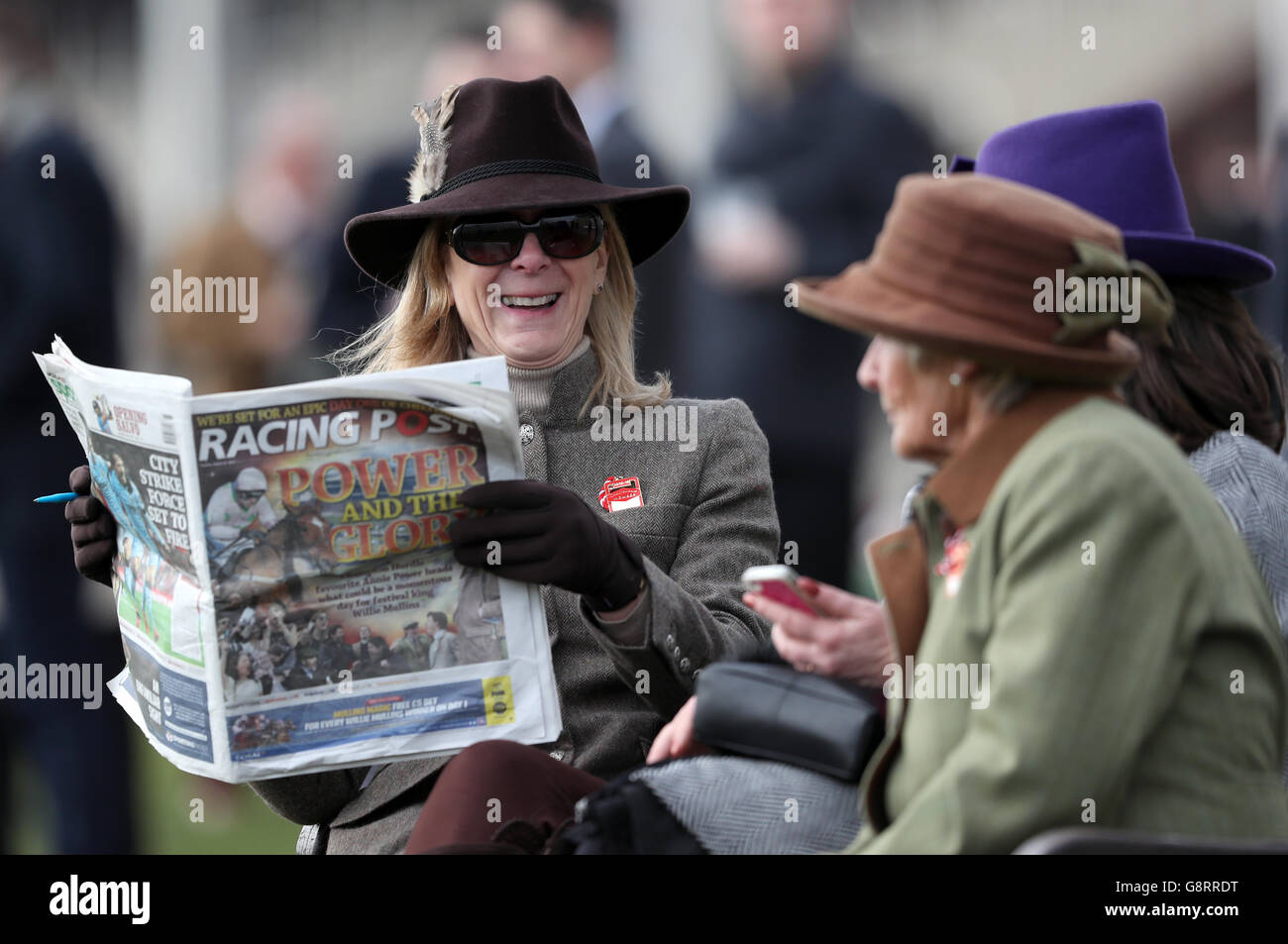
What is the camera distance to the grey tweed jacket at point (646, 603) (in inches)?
113

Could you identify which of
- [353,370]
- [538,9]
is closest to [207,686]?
[353,370]

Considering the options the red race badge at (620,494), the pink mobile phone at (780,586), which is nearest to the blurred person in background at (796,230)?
the red race badge at (620,494)

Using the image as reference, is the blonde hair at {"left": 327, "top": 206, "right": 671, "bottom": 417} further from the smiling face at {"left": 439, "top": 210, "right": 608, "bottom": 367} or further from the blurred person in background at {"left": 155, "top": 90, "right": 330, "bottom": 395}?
the blurred person in background at {"left": 155, "top": 90, "right": 330, "bottom": 395}

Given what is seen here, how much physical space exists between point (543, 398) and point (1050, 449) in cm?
158

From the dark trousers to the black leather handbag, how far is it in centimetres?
32

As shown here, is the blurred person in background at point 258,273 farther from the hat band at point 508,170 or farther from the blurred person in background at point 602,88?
the hat band at point 508,170

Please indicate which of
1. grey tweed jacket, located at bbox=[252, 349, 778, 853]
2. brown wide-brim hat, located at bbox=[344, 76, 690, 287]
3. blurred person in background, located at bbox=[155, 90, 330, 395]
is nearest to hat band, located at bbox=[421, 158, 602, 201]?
brown wide-brim hat, located at bbox=[344, 76, 690, 287]

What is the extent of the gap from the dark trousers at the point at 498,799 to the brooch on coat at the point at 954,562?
2.47 ft

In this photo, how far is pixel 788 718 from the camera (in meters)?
2.31

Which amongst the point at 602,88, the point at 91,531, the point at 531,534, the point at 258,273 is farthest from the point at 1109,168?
the point at 258,273

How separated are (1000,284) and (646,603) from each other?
101cm

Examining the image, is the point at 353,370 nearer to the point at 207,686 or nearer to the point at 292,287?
the point at 207,686

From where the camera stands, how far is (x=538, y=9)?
5777mm

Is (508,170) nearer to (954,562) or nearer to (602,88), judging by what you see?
(954,562)
